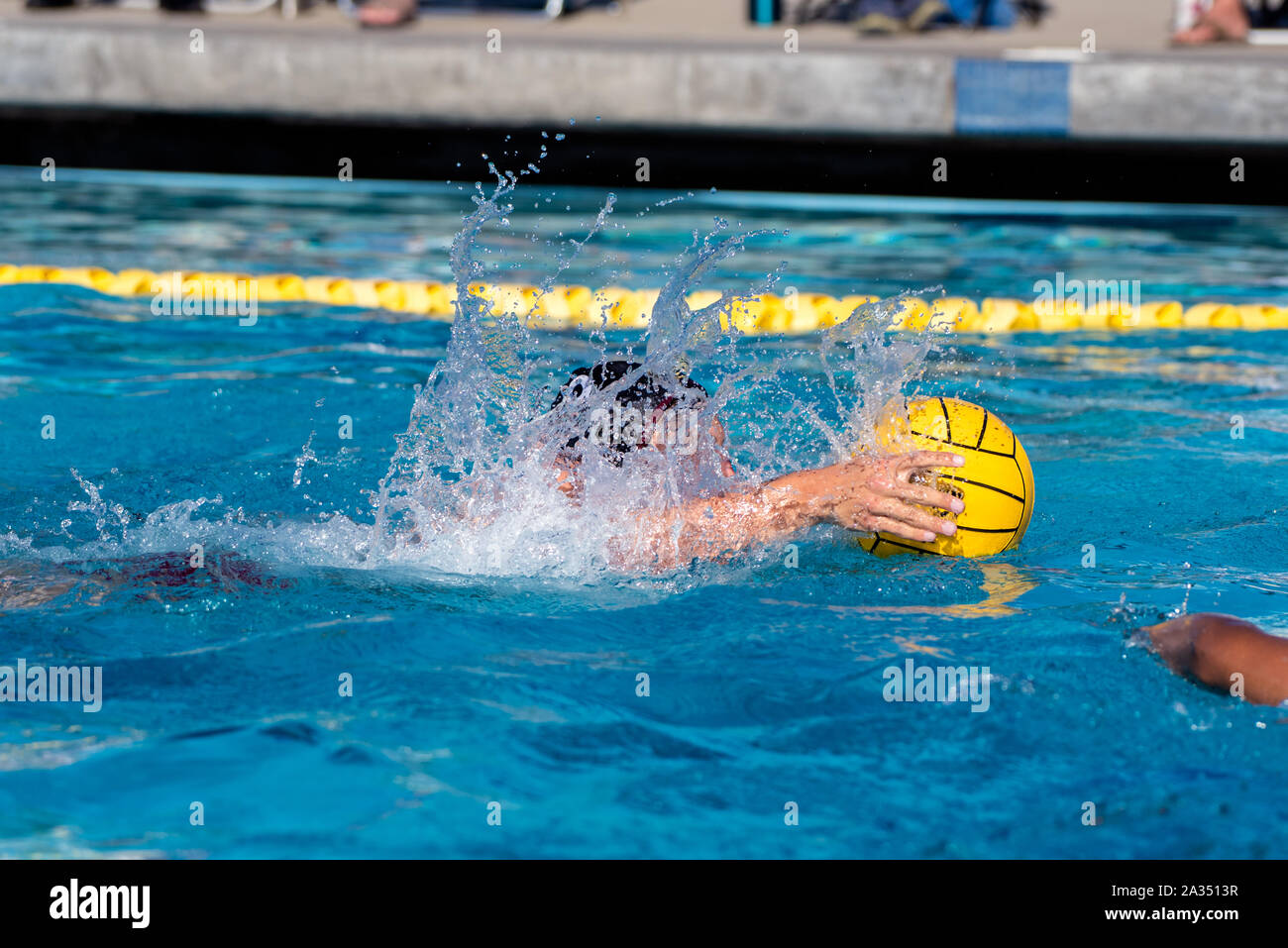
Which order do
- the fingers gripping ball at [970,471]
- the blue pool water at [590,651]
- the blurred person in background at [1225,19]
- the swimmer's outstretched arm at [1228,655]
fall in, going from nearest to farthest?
1. the blue pool water at [590,651]
2. the swimmer's outstretched arm at [1228,655]
3. the fingers gripping ball at [970,471]
4. the blurred person in background at [1225,19]

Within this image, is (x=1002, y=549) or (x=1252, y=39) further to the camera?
(x=1252, y=39)

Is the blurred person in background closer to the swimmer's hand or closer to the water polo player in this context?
the water polo player

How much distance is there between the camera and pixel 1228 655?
245 cm

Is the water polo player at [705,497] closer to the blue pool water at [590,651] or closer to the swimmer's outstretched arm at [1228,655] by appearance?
the blue pool water at [590,651]

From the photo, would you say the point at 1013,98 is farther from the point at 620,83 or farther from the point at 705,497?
the point at 705,497

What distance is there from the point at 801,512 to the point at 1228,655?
0.88m

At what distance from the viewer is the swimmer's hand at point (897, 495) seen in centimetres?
277

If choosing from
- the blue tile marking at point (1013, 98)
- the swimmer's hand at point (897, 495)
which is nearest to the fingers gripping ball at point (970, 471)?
the swimmer's hand at point (897, 495)

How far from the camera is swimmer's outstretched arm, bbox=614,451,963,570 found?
2.78 meters

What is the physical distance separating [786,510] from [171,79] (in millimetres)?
7740

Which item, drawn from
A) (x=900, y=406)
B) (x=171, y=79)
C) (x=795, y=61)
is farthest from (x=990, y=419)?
(x=171, y=79)
